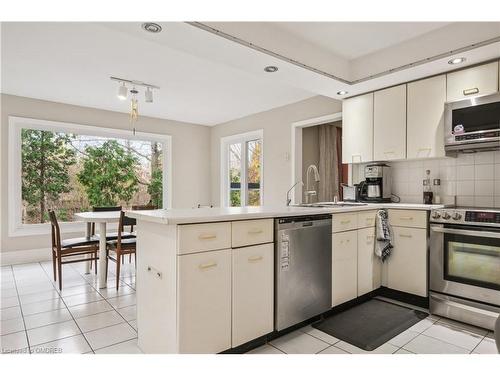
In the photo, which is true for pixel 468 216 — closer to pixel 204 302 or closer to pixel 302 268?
pixel 302 268

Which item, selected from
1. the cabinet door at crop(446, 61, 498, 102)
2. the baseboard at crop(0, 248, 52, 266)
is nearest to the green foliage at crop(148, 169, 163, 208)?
the baseboard at crop(0, 248, 52, 266)

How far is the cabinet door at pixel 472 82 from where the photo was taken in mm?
2531

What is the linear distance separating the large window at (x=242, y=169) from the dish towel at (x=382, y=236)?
2.60 meters

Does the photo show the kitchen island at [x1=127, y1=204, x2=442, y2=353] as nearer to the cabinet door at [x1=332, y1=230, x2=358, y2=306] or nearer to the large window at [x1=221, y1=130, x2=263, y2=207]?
the cabinet door at [x1=332, y1=230, x2=358, y2=306]

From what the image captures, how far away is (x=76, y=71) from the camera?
11.2 feet

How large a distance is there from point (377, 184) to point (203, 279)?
2415mm

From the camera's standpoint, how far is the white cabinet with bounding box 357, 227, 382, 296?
2779mm

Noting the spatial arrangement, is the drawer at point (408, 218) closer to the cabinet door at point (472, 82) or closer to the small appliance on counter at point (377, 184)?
the small appliance on counter at point (377, 184)

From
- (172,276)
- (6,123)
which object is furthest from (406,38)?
(6,123)

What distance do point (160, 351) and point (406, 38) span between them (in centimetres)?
314

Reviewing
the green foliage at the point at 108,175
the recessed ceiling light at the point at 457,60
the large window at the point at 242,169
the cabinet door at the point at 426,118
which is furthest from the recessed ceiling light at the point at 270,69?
the green foliage at the point at 108,175

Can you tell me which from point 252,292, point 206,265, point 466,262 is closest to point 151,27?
point 206,265

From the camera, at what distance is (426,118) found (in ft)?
9.61

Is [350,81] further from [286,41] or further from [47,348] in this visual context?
[47,348]
